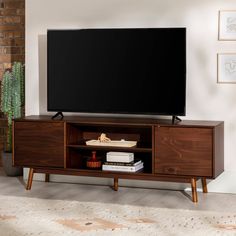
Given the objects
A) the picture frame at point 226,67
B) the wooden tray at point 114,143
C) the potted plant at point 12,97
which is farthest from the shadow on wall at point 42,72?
the picture frame at point 226,67

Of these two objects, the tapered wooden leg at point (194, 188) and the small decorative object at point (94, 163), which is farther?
the small decorative object at point (94, 163)

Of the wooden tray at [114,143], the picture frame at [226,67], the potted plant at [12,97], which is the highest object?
the picture frame at [226,67]

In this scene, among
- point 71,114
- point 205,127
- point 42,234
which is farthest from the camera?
point 71,114

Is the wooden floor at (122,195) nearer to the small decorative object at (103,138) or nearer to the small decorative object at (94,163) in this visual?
the small decorative object at (94,163)

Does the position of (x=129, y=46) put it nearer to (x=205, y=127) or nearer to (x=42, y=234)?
(x=205, y=127)

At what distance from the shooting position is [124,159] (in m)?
5.43

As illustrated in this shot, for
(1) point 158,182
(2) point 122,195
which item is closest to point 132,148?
(2) point 122,195

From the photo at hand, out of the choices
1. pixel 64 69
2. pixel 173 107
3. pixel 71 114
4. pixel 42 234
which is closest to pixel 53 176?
pixel 71 114

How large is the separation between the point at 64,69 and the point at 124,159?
103 cm

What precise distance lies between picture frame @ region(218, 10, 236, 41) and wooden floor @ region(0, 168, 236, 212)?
1414 mm

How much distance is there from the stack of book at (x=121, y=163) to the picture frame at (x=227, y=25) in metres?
1.34

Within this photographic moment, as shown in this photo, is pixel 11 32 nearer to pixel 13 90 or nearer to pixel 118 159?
pixel 13 90

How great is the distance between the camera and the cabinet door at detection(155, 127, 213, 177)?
5113 millimetres

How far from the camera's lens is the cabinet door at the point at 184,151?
5113 millimetres
